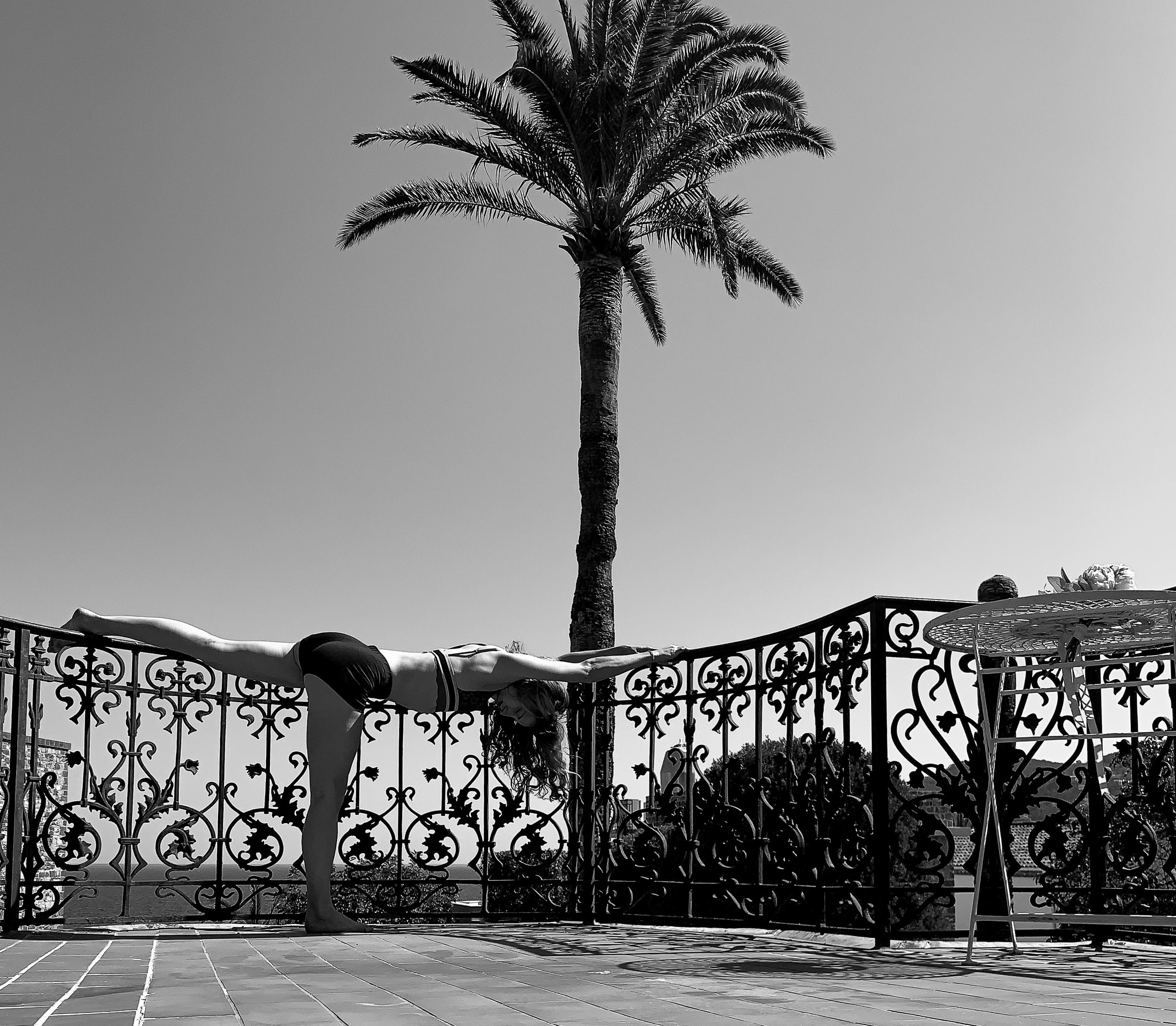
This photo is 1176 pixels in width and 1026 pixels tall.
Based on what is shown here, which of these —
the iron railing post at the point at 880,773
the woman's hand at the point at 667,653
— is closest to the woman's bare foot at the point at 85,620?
the woman's hand at the point at 667,653

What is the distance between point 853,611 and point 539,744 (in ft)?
7.24

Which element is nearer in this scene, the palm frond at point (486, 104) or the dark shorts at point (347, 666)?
the dark shorts at point (347, 666)

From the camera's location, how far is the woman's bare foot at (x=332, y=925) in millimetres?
5840

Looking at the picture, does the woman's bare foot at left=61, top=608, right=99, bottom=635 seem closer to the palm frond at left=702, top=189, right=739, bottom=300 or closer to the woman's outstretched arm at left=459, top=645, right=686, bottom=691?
the woman's outstretched arm at left=459, top=645, right=686, bottom=691

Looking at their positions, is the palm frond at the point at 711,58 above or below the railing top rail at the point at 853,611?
above

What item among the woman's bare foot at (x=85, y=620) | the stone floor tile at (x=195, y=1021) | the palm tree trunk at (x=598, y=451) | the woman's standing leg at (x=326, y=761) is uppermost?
the palm tree trunk at (x=598, y=451)

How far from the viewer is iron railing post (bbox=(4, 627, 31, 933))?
605 centimetres

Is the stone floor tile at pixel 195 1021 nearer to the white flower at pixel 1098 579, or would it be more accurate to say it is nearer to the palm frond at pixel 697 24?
the white flower at pixel 1098 579

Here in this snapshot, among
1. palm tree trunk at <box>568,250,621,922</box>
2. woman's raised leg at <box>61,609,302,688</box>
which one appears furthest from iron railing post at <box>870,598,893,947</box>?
palm tree trunk at <box>568,250,621,922</box>

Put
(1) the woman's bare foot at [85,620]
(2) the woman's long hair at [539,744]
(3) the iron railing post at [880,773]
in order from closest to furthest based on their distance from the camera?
(3) the iron railing post at [880,773] → (1) the woman's bare foot at [85,620] → (2) the woman's long hair at [539,744]

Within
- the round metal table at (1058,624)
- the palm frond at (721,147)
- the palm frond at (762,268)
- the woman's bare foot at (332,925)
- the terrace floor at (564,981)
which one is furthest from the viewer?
the palm frond at (762,268)

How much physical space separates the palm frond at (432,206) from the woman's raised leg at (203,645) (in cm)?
1056

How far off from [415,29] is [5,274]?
5.42 metres

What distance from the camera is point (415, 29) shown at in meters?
13.8
